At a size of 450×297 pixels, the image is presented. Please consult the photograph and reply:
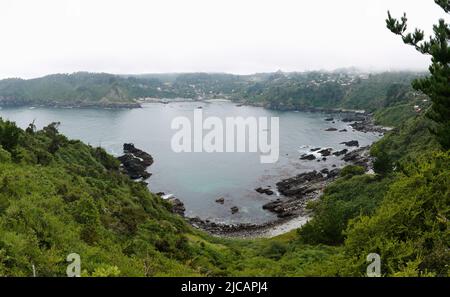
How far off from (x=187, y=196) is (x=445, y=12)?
54.1 m

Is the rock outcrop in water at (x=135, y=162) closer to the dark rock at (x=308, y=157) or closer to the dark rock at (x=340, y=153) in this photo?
the dark rock at (x=308, y=157)

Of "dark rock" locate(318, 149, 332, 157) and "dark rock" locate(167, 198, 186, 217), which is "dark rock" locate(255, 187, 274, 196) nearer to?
"dark rock" locate(167, 198, 186, 217)

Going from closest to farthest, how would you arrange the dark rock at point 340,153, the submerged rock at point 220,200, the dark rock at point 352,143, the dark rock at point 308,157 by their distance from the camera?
the submerged rock at point 220,200
the dark rock at point 308,157
the dark rock at point 340,153
the dark rock at point 352,143

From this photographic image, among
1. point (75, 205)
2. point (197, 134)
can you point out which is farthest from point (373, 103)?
point (75, 205)

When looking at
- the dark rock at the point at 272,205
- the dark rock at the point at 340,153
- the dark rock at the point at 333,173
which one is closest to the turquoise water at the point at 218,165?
the dark rock at the point at 272,205

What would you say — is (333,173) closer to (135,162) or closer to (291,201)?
(291,201)

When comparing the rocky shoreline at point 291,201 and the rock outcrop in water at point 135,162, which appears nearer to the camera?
the rocky shoreline at point 291,201

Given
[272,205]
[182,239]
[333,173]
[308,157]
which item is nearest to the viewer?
[182,239]

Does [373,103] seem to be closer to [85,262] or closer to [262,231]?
[262,231]

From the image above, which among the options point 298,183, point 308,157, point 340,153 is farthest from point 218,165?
point 340,153

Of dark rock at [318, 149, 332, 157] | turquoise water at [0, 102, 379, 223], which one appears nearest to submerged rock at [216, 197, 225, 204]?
turquoise water at [0, 102, 379, 223]

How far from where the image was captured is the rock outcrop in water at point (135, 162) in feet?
267

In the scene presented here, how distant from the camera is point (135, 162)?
8812cm

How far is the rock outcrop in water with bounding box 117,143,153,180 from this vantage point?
81.3 metres
